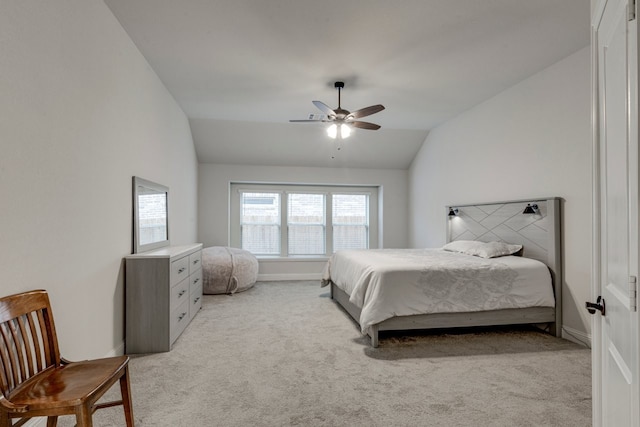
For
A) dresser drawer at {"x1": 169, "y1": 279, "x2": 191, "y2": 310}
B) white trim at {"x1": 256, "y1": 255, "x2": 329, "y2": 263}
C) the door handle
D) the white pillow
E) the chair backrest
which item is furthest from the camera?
white trim at {"x1": 256, "y1": 255, "x2": 329, "y2": 263}

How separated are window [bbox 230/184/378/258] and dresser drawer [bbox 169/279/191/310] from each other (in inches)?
125

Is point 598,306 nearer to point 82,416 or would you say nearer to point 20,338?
point 82,416

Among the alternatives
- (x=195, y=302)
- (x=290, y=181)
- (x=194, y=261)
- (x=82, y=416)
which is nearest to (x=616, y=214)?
(x=82, y=416)

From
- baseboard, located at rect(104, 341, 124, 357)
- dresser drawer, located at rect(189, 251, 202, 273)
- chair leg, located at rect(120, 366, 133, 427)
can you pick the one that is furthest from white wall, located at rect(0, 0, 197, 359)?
dresser drawer, located at rect(189, 251, 202, 273)

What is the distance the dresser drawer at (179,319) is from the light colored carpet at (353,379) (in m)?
0.10

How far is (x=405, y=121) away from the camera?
5742 mm

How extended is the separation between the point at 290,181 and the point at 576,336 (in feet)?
16.4

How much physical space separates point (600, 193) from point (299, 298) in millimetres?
4354

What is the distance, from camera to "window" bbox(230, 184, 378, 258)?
702cm

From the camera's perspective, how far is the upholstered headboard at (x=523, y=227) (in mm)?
3521

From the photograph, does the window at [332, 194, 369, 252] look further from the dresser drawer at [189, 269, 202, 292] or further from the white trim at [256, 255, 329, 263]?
the dresser drawer at [189, 269, 202, 292]

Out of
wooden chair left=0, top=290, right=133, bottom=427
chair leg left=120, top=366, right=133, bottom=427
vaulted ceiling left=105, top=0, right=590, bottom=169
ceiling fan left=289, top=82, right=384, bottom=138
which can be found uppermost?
vaulted ceiling left=105, top=0, right=590, bottom=169

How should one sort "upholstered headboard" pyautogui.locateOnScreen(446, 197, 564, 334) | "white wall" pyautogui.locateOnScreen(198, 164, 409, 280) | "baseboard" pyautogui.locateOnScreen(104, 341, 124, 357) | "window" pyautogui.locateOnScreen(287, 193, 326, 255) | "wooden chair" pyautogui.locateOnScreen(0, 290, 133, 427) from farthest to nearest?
"window" pyautogui.locateOnScreen(287, 193, 326, 255)
"white wall" pyautogui.locateOnScreen(198, 164, 409, 280)
"upholstered headboard" pyautogui.locateOnScreen(446, 197, 564, 334)
"baseboard" pyautogui.locateOnScreen(104, 341, 124, 357)
"wooden chair" pyautogui.locateOnScreen(0, 290, 133, 427)

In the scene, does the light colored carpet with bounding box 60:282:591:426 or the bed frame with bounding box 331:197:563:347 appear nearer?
the light colored carpet with bounding box 60:282:591:426
